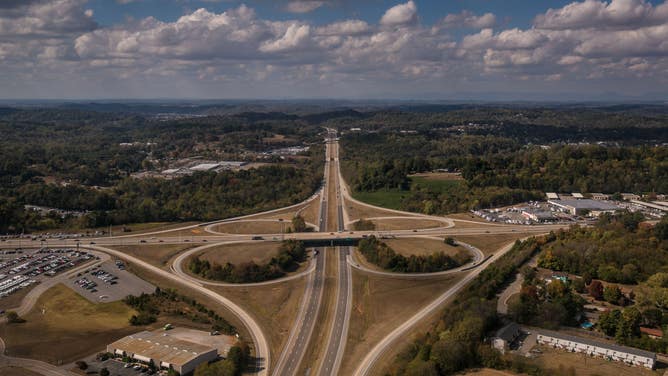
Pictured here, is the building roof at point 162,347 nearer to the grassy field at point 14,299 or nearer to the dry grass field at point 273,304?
the dry grass field at point 273,304

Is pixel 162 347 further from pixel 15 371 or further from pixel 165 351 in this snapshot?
pixel 15 371

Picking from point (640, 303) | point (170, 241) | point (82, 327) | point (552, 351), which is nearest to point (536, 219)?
point (640, 303)

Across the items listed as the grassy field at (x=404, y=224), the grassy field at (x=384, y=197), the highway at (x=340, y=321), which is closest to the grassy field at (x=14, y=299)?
the highway at (x=340, y=321)

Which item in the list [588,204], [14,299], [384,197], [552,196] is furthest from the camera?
[384,197]

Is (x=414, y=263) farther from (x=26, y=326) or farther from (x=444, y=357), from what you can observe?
(x=26, y=326)

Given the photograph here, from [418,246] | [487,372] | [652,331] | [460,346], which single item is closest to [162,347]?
[460,346]

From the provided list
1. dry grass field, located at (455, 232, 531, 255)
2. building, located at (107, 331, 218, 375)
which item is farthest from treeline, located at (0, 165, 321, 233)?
building, located at (107, 331, 218, 375)
